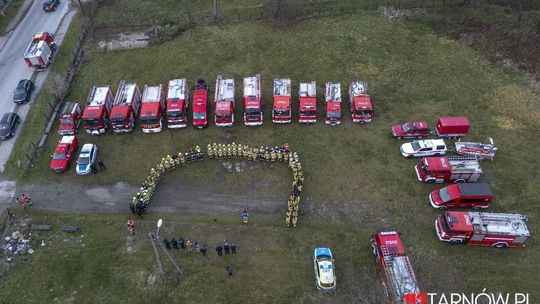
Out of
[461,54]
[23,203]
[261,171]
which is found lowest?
[23,203]

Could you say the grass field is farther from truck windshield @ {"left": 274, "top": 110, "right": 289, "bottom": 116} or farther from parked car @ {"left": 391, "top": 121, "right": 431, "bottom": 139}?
truck windshield @ {"left": 274, "top": 110, "right": 289, "bottom": 116}

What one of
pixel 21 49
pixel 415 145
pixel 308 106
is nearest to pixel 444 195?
pixel 415 145

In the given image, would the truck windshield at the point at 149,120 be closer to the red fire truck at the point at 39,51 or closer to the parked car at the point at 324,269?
the red fire truck at the point at 39,51

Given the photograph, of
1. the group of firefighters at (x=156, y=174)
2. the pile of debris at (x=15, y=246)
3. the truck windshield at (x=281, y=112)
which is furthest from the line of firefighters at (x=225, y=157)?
the pile of debris at (x=15, y=246)

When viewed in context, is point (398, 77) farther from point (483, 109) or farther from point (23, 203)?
point (23, 203)

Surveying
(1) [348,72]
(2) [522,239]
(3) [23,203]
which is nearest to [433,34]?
(1) [348,72]
